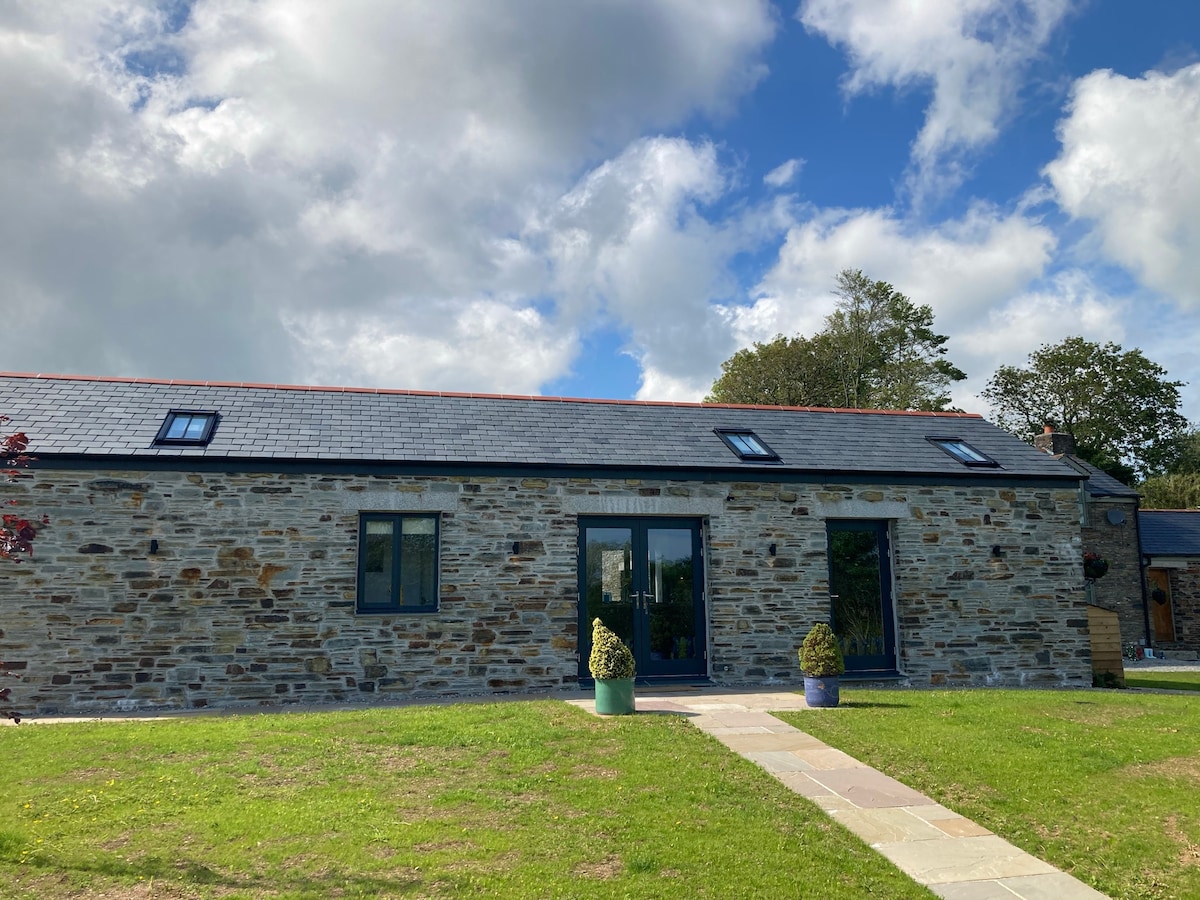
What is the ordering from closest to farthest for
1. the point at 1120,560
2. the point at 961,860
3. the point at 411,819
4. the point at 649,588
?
the point at 961,860 → the point at 411,819 → the point at 649,588 → the point at 1120,560

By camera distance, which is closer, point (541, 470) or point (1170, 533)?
point (541, 470)

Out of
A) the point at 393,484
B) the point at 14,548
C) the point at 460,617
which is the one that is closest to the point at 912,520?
the point at 460,617

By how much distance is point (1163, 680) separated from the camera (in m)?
15.7

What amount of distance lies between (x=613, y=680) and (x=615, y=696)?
0.18m

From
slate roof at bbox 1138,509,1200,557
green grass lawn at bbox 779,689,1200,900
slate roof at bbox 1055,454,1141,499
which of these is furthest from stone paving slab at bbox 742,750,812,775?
slate roof at bbox 1138,509,1200,557

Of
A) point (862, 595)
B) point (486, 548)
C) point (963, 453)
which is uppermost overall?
point (963, 453)

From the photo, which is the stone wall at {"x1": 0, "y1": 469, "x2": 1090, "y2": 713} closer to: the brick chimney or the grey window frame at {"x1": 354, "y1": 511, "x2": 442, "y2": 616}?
the grey window frame at {"x1": 354, "y1": 511, "x2": 442, "y2": 616}

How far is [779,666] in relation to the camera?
492 inches

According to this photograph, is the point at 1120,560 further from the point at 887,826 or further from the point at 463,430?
the point at 887,826

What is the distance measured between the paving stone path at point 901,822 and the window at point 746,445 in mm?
4957

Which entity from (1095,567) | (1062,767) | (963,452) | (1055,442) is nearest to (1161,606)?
(1095,567)

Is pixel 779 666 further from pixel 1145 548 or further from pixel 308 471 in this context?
pixel 1145 548

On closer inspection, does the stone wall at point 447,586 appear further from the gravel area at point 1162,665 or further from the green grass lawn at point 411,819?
the gravel area at point 1162,665

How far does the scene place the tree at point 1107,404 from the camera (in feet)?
116
